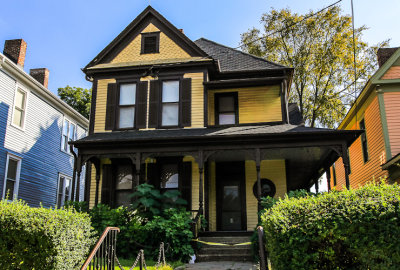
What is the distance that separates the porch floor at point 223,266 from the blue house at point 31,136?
5.68 meters

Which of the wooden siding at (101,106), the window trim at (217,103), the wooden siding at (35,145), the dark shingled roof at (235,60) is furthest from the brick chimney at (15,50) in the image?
the window trim at (217,103)

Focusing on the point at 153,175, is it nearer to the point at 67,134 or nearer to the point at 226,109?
the point at 226,109

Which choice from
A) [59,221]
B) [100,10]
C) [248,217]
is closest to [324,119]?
[248,217]

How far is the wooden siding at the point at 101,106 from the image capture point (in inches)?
574

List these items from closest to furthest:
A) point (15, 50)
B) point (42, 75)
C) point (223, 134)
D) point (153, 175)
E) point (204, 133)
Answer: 1. point (223, 134)
2. point (204, 133)
3. point (153, 175)
4. point (15, 50)
5. point (42, 75)

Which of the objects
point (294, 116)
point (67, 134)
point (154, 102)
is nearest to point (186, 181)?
point (154, 102)

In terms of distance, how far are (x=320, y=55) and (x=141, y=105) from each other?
14.0 meters

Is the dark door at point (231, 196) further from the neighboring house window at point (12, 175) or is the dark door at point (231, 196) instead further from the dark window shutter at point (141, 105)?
the neighboring house window at point (12, 175)

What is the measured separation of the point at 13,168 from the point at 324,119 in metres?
18.3

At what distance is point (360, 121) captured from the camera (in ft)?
56.5

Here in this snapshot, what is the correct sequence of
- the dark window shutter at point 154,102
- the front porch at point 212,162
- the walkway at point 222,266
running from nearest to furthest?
the walkway at point 222,266
the front porch at point 212,162
the dark window shutter at point 154,102

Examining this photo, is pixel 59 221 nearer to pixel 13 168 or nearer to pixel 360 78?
pixel 13 168

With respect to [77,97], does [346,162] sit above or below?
below

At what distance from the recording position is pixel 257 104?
14.6 metres
